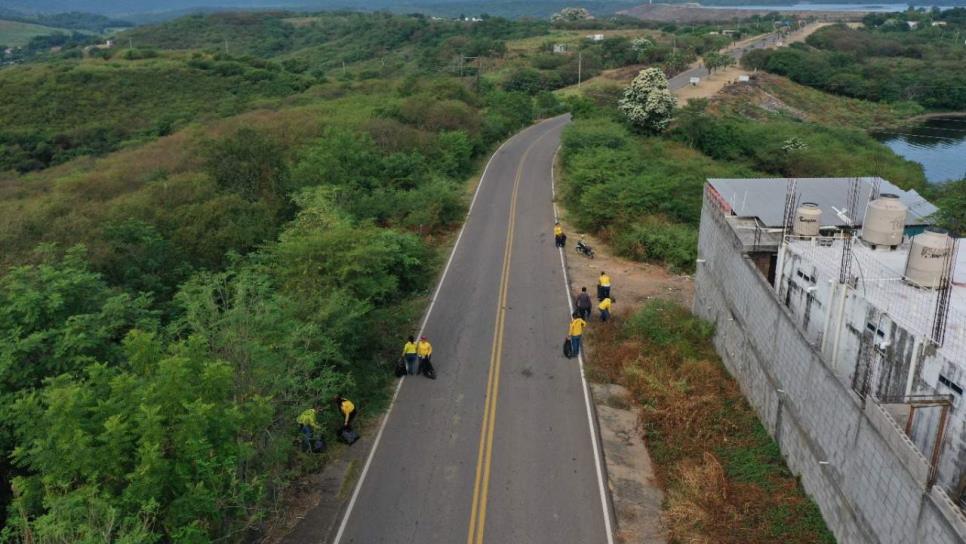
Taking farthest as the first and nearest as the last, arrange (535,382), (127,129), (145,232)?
(127,129) < (145,232) < (535,382)

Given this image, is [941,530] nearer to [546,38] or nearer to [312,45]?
[546,38]

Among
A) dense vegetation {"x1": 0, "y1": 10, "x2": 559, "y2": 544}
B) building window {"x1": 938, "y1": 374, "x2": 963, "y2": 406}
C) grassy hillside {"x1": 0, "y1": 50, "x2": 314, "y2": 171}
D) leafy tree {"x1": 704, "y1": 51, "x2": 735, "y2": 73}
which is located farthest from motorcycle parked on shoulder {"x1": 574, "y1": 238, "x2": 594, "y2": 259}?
leafy tree {"x1": 704, "y1": 51, "x2": 735, "y2": 73}

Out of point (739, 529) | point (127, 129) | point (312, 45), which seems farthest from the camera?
point (312, 45)

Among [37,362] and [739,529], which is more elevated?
[37,362]

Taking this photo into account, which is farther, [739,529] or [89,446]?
[739,529]

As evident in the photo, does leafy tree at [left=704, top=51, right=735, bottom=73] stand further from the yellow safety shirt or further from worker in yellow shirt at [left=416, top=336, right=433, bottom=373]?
worker in yellow shirt at [left=416, top=336, right=433, bottom=373]

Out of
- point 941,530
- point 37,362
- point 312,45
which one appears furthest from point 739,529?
point 312,45

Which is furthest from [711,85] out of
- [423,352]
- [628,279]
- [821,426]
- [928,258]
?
[821,426]

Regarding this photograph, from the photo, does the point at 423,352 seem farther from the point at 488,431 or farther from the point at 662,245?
the point at 662,245
